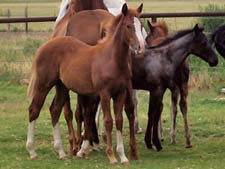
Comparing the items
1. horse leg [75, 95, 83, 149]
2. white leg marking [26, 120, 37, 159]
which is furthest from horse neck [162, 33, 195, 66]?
white leg marking [26, 120, 37, 159]

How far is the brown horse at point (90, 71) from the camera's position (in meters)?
8.70

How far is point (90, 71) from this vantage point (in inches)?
351

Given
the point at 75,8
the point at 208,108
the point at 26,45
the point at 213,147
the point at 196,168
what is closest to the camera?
the point at 196,168

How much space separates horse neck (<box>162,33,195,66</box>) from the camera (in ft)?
32.8

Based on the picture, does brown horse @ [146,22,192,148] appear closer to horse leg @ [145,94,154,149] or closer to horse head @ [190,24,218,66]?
horse head @ [190,24,218,66]

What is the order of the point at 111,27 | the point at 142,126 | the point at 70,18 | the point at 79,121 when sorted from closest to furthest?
the point at 111,27 < the point at 79,121 < the point at 70,18 < the point at 142,126

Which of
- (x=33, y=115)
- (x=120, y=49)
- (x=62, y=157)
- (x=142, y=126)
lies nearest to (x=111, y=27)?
(x=120, y=49)

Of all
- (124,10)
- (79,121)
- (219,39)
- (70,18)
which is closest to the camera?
(124,10)

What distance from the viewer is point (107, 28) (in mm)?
9320

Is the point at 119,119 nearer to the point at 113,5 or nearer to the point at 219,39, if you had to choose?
the point at 219,39

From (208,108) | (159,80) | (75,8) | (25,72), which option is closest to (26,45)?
(25,72)

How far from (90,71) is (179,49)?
1.64m

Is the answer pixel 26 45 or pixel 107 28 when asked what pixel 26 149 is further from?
pixel 26 45

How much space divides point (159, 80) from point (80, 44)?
1.22 m
